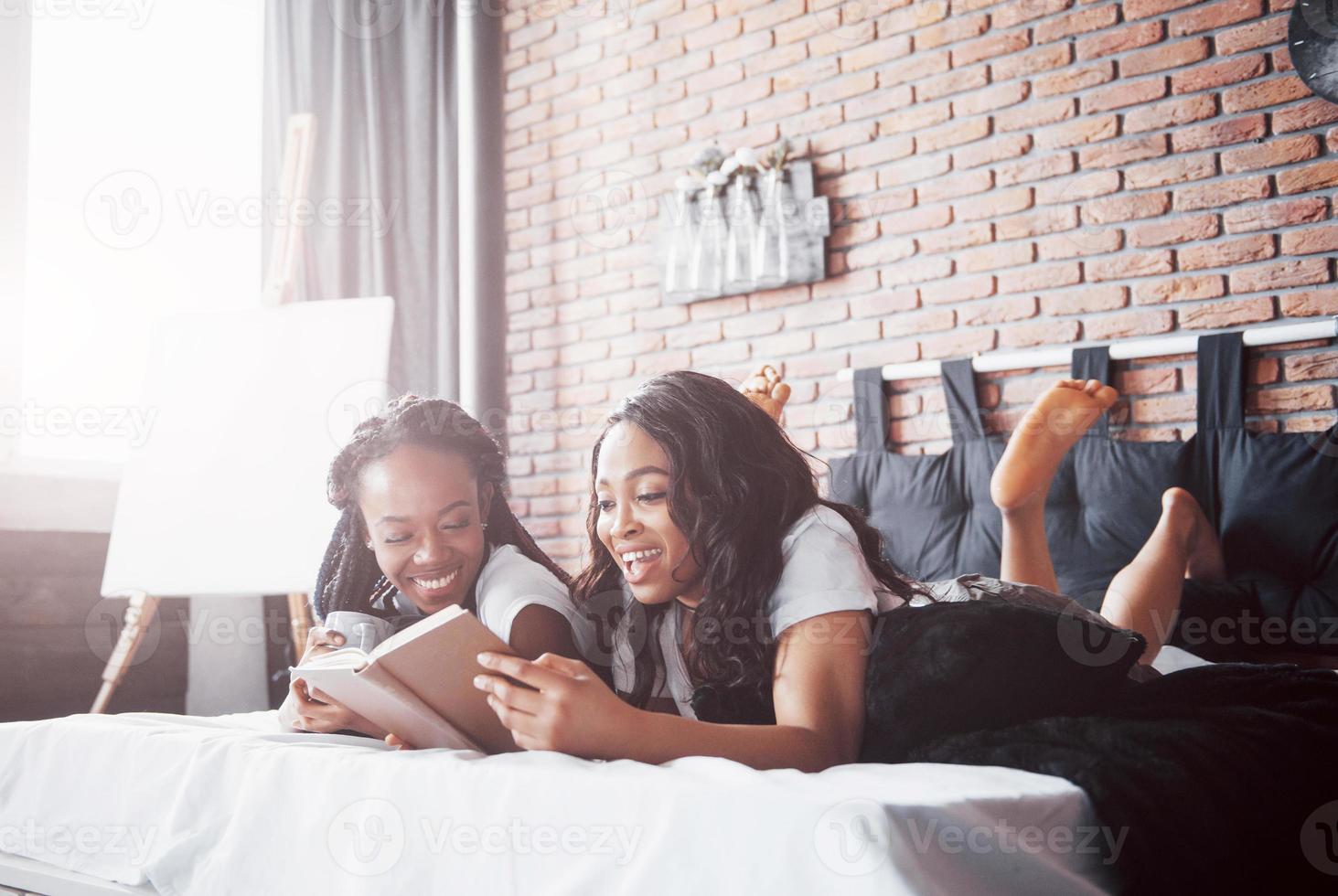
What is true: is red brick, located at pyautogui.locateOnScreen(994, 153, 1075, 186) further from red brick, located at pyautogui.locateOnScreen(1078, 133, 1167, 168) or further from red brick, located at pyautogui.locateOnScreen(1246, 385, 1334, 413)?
red brick, located at pyautogui.locateOnScreen(1246, 385, 1334, 413)

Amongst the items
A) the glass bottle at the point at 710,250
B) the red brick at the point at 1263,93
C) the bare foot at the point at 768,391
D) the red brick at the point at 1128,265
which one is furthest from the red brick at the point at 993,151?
the bare foot at the point at 768,391

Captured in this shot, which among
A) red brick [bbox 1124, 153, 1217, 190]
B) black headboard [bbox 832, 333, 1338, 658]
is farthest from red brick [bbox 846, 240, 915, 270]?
red brick [bbox 1124, 153, 1217, 190]

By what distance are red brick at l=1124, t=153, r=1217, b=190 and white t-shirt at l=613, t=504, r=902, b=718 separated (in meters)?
1.76

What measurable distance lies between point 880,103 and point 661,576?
86.0 inches

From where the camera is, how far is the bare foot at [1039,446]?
84.3 inches

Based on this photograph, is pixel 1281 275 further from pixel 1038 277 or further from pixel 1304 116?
pixel 1038 277

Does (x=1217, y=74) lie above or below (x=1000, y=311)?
above

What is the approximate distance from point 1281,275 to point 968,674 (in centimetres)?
186

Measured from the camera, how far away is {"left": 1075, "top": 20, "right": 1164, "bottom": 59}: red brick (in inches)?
105

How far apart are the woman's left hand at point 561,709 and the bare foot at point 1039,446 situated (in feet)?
4.43

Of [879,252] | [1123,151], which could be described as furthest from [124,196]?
[1123,151]

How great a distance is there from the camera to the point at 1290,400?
2422mm

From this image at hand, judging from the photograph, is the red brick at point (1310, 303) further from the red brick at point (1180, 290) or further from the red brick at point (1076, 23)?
the red brick at point (1076, 23)

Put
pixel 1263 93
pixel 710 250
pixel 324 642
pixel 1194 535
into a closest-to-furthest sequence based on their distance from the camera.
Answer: pixel 324 642 → pixel 1194 535 → pixel 1263 93 → pixel 710 250
